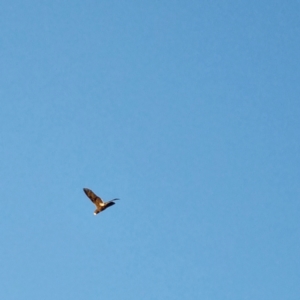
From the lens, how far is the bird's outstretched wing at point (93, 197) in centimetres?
9419

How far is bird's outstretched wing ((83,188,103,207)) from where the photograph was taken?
94.2 m

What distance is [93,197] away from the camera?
94562 mm

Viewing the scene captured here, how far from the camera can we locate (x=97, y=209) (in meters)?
95.1

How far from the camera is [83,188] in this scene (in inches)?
3698

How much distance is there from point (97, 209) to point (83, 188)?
279 centimetres
